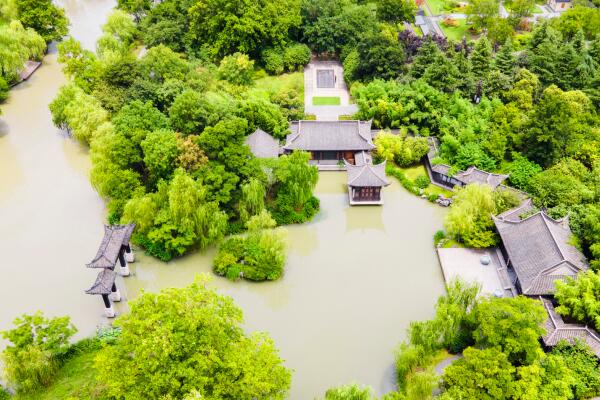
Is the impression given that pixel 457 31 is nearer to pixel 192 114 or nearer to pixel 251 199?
pixel 192 114

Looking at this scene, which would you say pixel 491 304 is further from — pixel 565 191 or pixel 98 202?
pixel 98 202

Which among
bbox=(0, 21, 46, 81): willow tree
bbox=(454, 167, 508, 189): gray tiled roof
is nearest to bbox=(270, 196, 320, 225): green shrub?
bbox=(454, 167, 508, 189): gray tiled roof

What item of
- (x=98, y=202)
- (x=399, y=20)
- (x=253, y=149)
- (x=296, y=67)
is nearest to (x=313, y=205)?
(x=253, y=149)

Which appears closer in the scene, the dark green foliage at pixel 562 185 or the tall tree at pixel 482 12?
the dark green foliage at pixel 562 185

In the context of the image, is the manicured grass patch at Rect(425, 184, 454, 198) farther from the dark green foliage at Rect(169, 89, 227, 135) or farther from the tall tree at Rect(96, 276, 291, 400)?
the tall tree at Rect(96, 276, 291, 400)

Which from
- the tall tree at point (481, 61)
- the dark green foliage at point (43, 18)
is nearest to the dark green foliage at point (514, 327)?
the tall tree at point (481, 61)

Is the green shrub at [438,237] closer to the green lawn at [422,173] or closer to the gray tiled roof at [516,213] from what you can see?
the gray tiled roof at [516,213]
